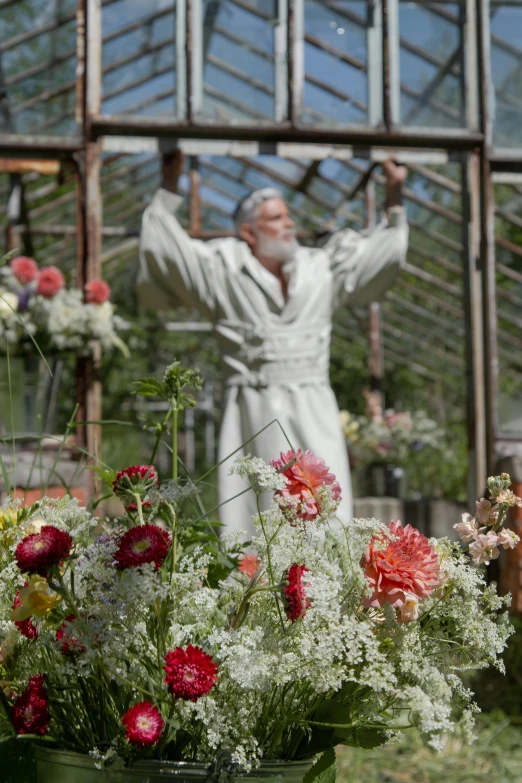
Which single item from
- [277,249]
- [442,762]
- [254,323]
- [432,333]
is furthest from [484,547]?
[432,333]

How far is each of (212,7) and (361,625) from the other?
4875 millimetres

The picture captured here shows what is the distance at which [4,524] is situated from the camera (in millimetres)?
889

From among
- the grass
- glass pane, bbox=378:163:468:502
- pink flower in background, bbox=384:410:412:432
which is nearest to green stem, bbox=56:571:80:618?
the grass

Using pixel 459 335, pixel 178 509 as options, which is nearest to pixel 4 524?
pixel 178 509

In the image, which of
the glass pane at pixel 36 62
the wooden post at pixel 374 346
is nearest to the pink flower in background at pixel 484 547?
the glass pane at pixel 36 62

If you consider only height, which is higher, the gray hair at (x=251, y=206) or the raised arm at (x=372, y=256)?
the gray hair at (x=251, y=206)

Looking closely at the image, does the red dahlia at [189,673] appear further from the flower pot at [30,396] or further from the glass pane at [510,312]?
the glass pane at [510,312]

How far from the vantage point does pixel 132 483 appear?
0.82 m

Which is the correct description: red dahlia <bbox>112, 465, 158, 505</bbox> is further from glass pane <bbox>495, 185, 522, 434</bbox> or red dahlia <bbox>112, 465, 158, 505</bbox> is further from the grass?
glass pane <bbox>495, 185, 522, 434</bbox>

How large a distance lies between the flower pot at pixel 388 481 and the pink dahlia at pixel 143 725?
6.43m

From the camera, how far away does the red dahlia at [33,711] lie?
79 cm

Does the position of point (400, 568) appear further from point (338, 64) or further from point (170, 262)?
point (338, 64)

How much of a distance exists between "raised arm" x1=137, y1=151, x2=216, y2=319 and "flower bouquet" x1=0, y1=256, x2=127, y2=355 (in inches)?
9.1

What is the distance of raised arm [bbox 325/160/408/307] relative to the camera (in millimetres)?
4711
